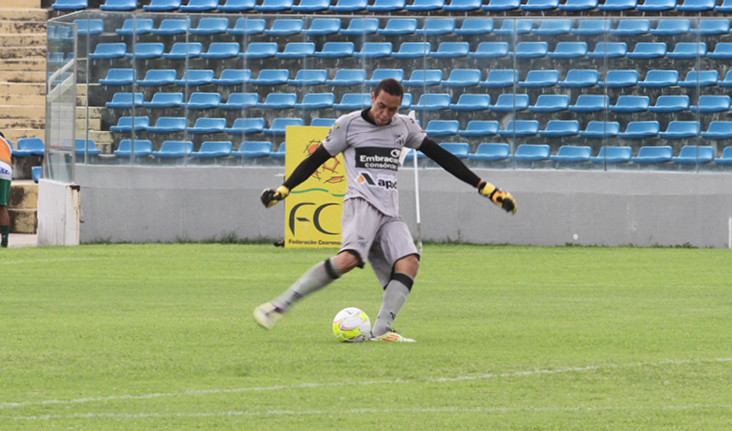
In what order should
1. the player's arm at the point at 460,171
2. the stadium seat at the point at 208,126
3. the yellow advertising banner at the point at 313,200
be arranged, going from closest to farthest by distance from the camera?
the player's arm at the point at 460,171 < the yellow advertising banner at the point at 313,200 < the stadium seat at the point at 208,126

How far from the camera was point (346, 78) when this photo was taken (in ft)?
66.3

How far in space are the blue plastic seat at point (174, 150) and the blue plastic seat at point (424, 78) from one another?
4.13 m

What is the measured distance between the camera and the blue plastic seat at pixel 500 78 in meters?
20.0

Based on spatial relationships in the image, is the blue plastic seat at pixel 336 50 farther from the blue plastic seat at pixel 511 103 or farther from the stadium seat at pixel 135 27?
the stadium seat at pixel 135 27

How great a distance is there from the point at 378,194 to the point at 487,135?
1244 cm

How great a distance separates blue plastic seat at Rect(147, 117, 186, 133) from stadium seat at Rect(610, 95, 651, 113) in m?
7.75

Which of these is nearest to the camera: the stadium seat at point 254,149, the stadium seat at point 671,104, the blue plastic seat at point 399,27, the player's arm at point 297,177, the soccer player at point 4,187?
the player's arm at point 297,177

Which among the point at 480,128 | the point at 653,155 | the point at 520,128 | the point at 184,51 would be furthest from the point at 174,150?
the point at 653,155

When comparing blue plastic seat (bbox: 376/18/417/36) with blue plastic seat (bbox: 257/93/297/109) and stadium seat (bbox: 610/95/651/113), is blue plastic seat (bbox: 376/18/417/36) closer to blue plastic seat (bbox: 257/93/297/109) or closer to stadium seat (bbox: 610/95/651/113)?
blue plastic seat (bbox: 257/93/297/109)

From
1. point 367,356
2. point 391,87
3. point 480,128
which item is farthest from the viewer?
point 480,128

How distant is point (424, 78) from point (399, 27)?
112 centimetres

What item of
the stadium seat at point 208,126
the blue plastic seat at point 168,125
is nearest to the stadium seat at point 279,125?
the stadium seat at point 208,126

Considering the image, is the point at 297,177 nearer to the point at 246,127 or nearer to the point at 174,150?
the point at 246,127

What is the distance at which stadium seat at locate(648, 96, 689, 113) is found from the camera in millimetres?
19578
